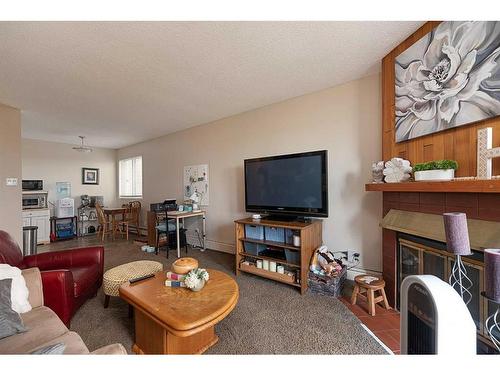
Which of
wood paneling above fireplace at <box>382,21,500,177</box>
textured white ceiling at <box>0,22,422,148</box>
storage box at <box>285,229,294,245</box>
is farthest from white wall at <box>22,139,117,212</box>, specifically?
wood paneling above fireplace at <box>382,21,500,177</box>

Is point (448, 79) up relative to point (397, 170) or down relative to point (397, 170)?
up

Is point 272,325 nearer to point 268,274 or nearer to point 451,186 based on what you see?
point 268,274

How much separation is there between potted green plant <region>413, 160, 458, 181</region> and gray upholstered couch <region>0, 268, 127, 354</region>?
6.46 ft

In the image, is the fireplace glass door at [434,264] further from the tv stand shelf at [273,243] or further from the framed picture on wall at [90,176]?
the framed picture on wall at [90,176]

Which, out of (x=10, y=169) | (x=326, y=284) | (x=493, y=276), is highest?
(x=10, y=169)

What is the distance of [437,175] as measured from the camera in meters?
1.41

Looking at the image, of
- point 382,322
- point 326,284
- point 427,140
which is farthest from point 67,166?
point 427,140

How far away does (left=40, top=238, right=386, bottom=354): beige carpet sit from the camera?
4.85 ft

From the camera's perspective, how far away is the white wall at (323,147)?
7.63 ft

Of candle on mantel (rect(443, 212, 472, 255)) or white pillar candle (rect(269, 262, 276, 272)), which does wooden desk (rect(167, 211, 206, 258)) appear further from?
candle on mantel (rect(443, 212, 472, 255))

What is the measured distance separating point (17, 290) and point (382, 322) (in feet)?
8.44

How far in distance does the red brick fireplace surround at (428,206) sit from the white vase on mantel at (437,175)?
0.15 m

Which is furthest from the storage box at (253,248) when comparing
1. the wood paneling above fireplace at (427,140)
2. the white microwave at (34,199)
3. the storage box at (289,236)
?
the white microwave at (34,199)
